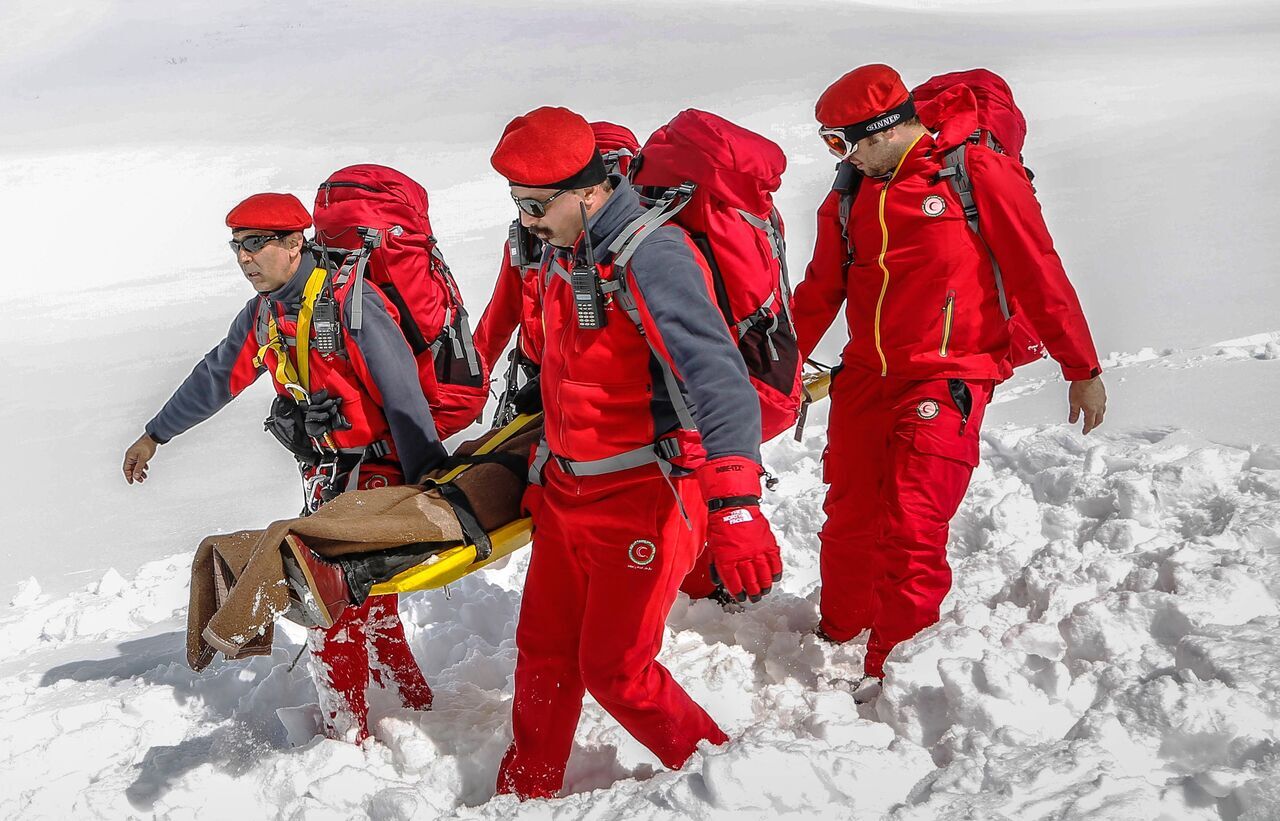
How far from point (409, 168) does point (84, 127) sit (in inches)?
321

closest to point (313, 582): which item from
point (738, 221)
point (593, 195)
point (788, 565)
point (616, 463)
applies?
point (616, 463)

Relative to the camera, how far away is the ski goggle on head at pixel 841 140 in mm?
4113

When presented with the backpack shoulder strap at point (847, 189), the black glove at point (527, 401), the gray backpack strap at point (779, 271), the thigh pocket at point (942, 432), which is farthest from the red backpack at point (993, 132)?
the black glove at point (527, 401)

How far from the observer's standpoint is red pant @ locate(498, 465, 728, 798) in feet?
10.9

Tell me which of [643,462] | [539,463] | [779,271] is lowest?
[539,463]

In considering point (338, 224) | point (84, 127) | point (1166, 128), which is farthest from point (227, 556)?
point (84, 127)

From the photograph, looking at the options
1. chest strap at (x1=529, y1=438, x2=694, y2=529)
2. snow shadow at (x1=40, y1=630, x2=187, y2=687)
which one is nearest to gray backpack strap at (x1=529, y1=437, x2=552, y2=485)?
chest strap at (x1=529, y1=438, x2=694, y2=529)

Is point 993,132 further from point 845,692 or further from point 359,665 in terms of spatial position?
point 359,665

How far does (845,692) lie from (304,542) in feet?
6.03

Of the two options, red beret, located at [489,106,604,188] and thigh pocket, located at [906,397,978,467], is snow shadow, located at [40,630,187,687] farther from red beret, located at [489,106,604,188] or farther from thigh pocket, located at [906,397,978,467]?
thigh pocket, located at [906,397,978,467]

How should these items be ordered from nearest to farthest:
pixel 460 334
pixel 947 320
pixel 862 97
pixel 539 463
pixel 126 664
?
pixel 539 463 → pixel 862 97 → pixel 947 320 → pixel 460 334 → pixel 126 664

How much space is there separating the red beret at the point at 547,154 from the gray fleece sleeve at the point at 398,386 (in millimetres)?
1071

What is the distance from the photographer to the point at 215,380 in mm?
4438

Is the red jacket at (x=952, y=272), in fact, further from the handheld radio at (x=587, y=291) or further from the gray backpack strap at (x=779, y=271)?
the handheld radio at (x=587, y=291)
